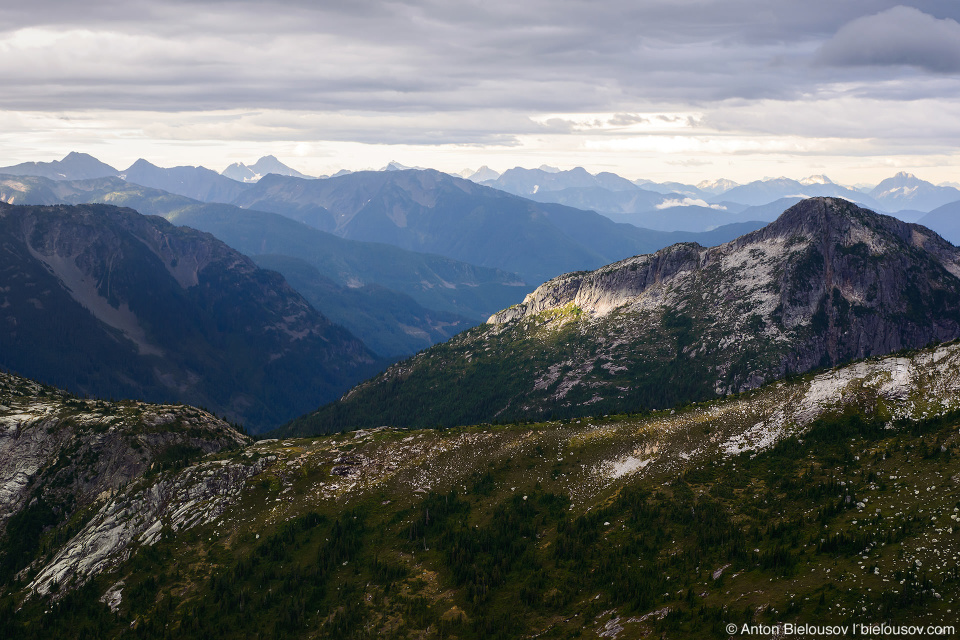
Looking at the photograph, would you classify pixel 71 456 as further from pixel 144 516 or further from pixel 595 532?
pixel 595 532

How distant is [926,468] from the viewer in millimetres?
89688

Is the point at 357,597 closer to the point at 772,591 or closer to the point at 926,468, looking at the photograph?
the point at 772,591

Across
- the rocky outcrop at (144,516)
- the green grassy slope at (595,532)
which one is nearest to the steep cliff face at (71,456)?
the rocky outcrop at (144,516)

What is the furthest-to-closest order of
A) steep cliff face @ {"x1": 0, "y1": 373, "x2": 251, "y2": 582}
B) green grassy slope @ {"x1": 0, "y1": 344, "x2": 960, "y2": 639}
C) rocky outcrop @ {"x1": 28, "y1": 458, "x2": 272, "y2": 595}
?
steep cliff face @ {"x1": 0, "y1": 373, "x2": 251, "y2": 582} → rocky outcrop @ {"x1": 28, "y1": 458, "x2": 272, "y2": 595} → green grassy slope @ {"x1": 0, "y1": 344, "x2": 960, "y2": 639}

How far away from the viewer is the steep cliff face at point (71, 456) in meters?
139

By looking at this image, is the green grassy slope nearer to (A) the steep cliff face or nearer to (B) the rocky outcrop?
(B) the rocky outcrop

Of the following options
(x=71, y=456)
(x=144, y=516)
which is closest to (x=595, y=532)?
(x=144, y=516)

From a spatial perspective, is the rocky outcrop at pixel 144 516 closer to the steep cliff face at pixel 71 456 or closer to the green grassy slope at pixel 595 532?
the green grassy slope at pixel 595 532

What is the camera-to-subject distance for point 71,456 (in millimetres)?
152875

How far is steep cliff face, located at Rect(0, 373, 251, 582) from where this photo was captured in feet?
457

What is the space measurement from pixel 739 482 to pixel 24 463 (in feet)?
545

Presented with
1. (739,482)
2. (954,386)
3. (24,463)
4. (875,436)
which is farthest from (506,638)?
(24,463)

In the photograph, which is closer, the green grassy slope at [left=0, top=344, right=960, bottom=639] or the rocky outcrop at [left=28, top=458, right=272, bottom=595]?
the green grassy slope at [left=0, top=344, right=960, bottom=639]

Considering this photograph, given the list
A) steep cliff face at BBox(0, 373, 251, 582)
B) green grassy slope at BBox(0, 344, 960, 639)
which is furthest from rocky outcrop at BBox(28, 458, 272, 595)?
steep cliff face at BBox(0, 373, 251, 582)
